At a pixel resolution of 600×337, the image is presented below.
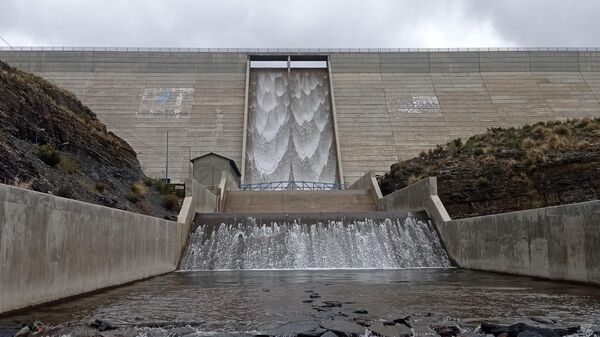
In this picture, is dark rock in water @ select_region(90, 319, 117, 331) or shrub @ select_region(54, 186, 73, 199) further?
shrub @ select_region(54, 186, 73, 199)

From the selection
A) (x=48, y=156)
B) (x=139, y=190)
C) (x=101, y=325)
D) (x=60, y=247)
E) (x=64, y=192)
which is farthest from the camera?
(x=139, y=190)

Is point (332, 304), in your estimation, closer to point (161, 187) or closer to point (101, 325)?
point (101, 325)

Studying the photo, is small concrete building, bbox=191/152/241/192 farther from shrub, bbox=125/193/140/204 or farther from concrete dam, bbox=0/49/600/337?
shrub, bbox=125/193/140/204

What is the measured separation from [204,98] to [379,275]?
3614 centimetres

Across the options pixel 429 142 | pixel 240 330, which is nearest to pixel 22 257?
pixel 240 330

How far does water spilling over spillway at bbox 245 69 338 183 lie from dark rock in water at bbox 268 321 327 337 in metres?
32.7

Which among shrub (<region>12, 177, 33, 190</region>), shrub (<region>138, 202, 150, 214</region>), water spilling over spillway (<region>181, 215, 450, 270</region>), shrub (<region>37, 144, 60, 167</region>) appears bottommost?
water spilling over spillway (<region>181, 215, 450, 270</region>)

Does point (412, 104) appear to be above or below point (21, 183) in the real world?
above

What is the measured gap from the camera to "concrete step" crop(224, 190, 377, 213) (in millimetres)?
22953

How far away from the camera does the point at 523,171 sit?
18.0 meters

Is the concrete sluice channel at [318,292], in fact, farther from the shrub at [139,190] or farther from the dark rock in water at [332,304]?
the shrub at [139,190]

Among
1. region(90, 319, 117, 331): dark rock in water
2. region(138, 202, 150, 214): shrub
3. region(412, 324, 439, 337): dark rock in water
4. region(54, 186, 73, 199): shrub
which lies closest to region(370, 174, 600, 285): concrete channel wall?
region(412, 324, 439, 337): dark rock in water

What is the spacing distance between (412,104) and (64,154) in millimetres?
34272

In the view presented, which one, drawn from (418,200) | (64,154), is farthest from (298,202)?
(64,154)
